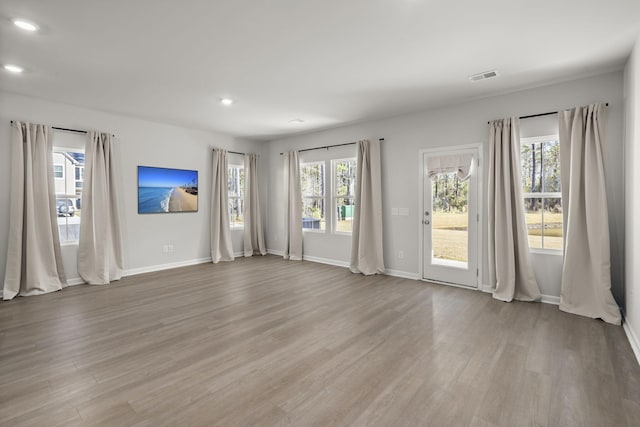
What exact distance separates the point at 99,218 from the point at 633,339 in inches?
263

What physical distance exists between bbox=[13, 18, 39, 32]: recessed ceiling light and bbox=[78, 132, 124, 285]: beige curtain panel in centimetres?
258

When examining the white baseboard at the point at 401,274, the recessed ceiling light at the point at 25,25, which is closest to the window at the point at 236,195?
the white baseboard at the point at 401,274

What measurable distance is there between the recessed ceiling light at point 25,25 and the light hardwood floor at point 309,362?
2700 mm

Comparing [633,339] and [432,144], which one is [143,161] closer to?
[432,144]

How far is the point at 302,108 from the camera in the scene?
4.94 meters

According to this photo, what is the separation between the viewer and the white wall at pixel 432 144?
3.52 m

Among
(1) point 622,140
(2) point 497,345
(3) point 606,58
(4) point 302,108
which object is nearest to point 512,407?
(2) point 497,345

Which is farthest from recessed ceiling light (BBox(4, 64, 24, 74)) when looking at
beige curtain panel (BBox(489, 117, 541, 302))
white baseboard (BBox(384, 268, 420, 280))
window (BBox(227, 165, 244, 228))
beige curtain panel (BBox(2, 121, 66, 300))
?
beige curtain panel (BBox(489, 117, 541, 302))

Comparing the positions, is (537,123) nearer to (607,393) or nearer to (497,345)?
(497,345)

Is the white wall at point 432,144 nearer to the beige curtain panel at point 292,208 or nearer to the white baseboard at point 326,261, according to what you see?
the white baseboard at point 326,261

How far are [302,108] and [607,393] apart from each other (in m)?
4.55

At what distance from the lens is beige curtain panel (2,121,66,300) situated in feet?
13.9

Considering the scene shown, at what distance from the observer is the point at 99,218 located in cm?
500

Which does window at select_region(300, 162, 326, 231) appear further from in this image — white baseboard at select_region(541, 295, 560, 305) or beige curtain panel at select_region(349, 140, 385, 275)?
white baseboard at select_region(541, 295, 560, 305)
